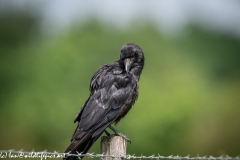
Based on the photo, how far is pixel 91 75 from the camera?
2591cm

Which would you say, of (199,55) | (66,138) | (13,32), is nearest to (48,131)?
(66,138)

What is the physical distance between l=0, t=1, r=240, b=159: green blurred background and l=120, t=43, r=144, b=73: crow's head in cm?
1068

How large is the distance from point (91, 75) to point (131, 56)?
16.1 m

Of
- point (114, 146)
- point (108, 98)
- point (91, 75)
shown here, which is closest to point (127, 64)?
point (108, 98)

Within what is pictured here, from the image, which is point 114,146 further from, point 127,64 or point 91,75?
point 91,75

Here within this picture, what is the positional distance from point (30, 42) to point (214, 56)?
1153 cm

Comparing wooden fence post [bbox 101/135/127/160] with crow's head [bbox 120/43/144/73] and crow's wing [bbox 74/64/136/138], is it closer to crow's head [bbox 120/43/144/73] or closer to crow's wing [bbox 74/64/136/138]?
crow's wing [bbox 74/64/136/138]

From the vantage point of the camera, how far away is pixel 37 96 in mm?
27078

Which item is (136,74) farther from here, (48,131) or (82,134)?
(48,131)

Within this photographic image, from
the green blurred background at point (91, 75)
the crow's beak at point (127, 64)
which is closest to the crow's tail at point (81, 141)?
the crow's beak at point (127, 64)

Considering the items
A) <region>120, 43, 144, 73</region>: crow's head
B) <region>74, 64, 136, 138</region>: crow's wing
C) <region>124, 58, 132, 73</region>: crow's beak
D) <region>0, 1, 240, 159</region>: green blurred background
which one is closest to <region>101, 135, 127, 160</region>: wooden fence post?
<region>74, 64, 136, 138</region>: crow's wing

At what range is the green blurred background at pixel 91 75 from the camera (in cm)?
2364

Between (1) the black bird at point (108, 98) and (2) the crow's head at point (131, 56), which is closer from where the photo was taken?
(1) the black bird at point (108, 98)

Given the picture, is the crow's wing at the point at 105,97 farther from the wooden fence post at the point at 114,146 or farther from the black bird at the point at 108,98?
the wooden fence post at the point at 114,146
